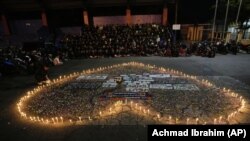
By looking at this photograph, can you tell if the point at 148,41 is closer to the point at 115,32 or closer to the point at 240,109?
the point at 115,32

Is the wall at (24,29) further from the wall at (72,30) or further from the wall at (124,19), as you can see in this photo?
the wall at (124,19)

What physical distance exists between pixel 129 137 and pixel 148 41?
1508 centimetres

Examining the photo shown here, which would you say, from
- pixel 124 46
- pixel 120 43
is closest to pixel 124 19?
pixel 120 43

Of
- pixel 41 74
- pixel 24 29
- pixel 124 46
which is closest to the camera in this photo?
pixel 41 74

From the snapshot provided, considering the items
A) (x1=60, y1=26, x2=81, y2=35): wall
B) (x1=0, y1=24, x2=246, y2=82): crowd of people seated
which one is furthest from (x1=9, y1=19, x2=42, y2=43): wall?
(x1=0, y1=24, x2=246, y2=82): crowd of people seated

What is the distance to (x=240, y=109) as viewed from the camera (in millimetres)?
6941

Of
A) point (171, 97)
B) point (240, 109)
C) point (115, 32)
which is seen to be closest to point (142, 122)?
point (171, 97)

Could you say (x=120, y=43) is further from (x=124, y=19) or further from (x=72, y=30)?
(x=72, y=30)

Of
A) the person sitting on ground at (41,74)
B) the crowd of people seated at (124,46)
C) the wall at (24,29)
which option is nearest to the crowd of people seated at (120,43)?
the crowd of people seated at (124,46)

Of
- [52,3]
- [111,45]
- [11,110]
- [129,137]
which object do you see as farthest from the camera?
[52,3]

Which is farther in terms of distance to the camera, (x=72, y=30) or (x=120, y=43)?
(x=72, y=30)

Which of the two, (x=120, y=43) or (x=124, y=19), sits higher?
(x=124, y=19)

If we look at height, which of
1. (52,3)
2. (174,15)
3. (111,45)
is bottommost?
(111,45)

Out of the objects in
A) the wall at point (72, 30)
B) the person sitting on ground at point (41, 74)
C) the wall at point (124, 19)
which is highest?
the wall at point (124, 19)
